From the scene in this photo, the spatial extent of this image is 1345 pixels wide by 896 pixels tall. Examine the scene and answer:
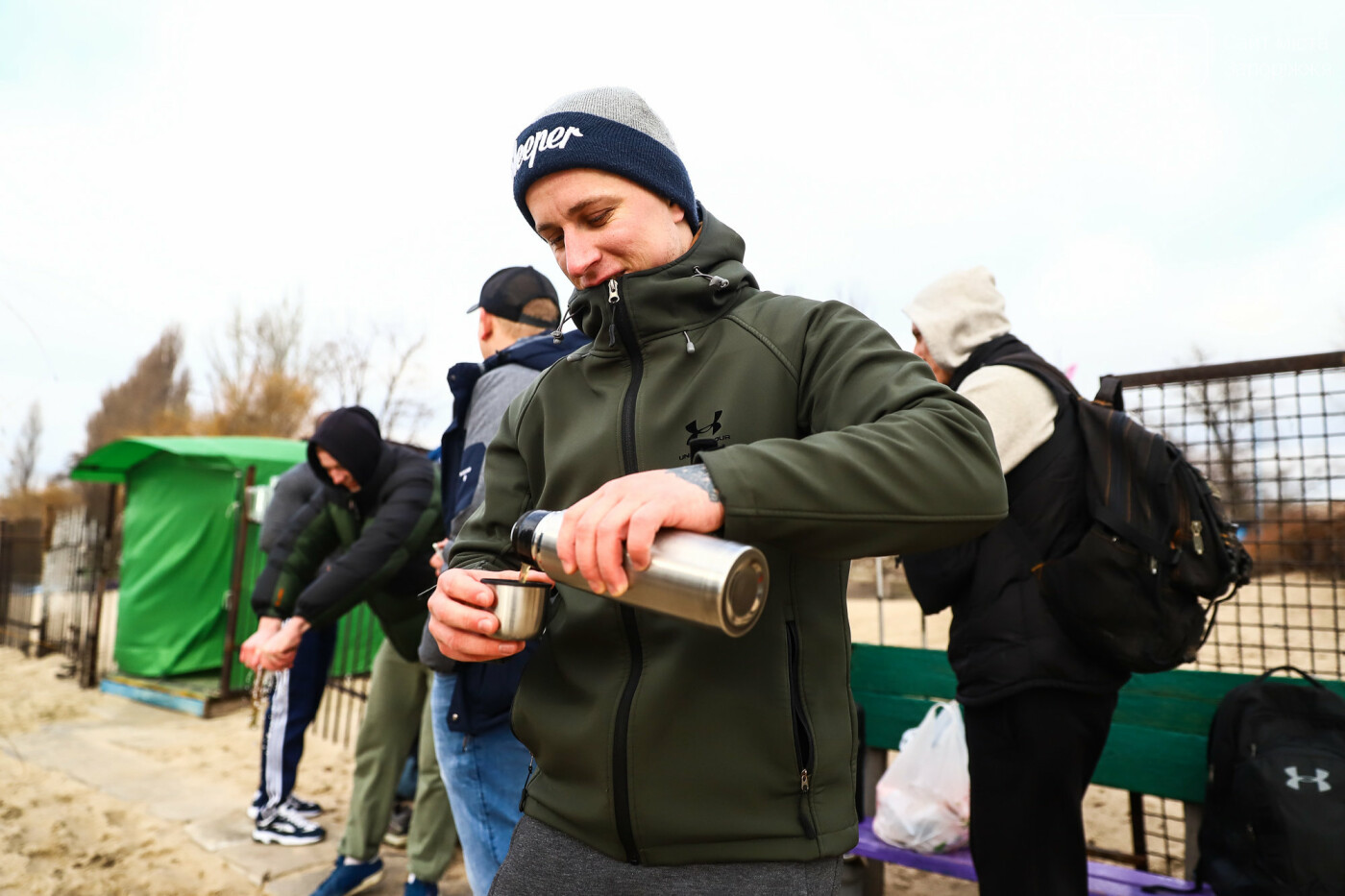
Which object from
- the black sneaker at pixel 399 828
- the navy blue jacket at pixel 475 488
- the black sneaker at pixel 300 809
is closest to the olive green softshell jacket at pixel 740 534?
the navy blue jacket at pixel 475 488

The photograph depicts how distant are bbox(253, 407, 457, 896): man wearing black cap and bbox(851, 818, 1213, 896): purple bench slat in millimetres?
1719

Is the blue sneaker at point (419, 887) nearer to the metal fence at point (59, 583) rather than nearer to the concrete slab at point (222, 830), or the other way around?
the concrete slab at point (222, 830)

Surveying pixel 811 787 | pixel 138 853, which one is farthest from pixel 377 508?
pixel 811 787

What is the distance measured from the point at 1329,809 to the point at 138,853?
5056 millimetres

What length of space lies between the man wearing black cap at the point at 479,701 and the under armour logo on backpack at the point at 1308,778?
2091 mm

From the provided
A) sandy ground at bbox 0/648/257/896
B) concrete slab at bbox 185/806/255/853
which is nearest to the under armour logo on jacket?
sandy ground at bbox 0/648/257/896

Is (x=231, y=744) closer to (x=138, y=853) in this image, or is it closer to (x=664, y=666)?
(x=138, y=853)

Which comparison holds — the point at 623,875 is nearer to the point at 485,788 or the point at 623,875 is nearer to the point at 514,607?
the point at 514,607

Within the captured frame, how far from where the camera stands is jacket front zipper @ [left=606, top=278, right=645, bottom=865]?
1033 mm

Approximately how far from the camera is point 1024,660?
6.79 feet

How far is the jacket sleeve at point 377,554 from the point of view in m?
3.36

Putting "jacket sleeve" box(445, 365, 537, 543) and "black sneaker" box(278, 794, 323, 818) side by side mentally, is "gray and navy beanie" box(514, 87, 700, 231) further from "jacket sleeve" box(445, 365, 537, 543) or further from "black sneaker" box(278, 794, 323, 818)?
"black sneaker" box(278, 794, 323, 818)

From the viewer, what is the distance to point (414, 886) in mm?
3402

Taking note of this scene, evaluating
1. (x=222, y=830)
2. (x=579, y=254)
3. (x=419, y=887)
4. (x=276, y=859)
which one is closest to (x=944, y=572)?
(x=579, y=254)
